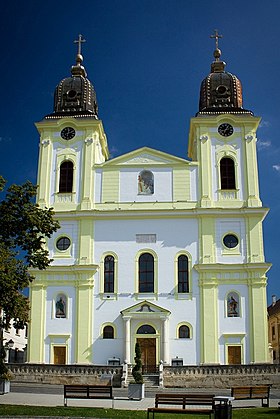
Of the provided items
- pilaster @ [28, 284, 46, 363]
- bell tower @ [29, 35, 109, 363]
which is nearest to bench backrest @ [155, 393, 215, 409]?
bell tower @ [29, 35, 109, 363]

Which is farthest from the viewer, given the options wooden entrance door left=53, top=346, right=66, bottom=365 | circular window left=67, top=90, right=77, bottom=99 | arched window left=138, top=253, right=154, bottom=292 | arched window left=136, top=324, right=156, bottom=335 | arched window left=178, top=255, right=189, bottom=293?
circular window left=67, top=90, right=77, bottom=99

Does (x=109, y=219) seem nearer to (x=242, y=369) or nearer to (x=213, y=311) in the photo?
(x=213, y=311)

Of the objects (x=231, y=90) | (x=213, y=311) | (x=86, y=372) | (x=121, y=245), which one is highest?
(x=231, y=90)

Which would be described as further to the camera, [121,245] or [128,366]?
[121,245]

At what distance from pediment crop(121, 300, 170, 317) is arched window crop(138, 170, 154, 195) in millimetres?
7578

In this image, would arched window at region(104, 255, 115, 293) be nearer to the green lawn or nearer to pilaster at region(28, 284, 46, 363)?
pilaster at region(28, 284, 46, 363)

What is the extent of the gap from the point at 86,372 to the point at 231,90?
22379 mm

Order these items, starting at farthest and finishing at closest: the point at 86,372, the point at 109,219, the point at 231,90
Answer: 1. the point at 231,90
2. the point at 109,219
3. the point at 86,372

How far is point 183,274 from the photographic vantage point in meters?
38.6

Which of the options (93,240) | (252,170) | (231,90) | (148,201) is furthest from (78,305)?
(231,90)

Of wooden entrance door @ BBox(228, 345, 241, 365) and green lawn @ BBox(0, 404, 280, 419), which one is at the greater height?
wooden entrance door @ BBox(228, 345, 241, 365)

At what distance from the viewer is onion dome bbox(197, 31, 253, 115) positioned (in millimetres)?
42500

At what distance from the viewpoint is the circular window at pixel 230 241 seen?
3881cm

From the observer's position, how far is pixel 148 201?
40219 mm
